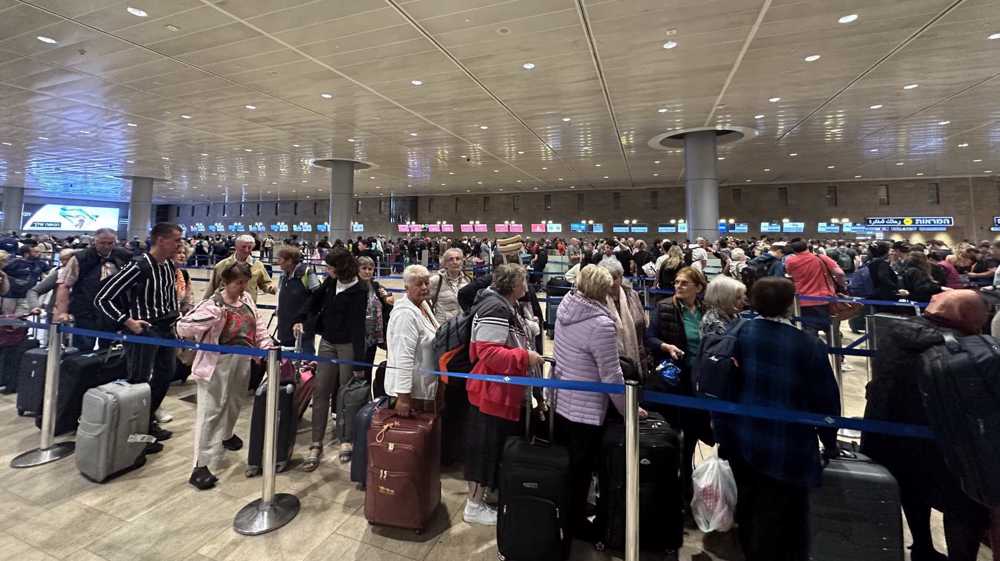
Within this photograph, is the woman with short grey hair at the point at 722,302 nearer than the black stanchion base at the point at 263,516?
No

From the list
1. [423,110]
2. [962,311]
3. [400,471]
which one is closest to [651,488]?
[400,471]

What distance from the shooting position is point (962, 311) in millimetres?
1794

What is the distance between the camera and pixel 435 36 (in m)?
6.99

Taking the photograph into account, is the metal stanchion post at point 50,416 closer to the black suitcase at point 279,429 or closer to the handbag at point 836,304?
the black suitcase at point 279,429

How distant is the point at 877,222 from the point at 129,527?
33.4 metres

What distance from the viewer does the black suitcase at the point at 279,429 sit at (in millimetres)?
3128

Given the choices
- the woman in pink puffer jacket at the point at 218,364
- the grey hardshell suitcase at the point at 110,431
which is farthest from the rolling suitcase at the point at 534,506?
the grey hardshell suitcase at the point at 110,431

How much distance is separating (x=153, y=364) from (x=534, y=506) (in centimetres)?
337

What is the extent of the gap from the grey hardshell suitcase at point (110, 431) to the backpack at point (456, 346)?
246cm

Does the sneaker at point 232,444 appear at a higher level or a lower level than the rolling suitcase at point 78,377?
lower

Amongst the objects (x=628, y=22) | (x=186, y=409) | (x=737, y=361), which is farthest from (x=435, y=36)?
(x=737, y=361)

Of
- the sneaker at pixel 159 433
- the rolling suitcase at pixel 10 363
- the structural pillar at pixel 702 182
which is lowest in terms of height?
the sneaker at pixel 159 433

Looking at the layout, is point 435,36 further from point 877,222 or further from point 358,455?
point 877,222

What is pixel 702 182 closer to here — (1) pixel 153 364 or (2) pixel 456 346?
(2) pixel 456 346
